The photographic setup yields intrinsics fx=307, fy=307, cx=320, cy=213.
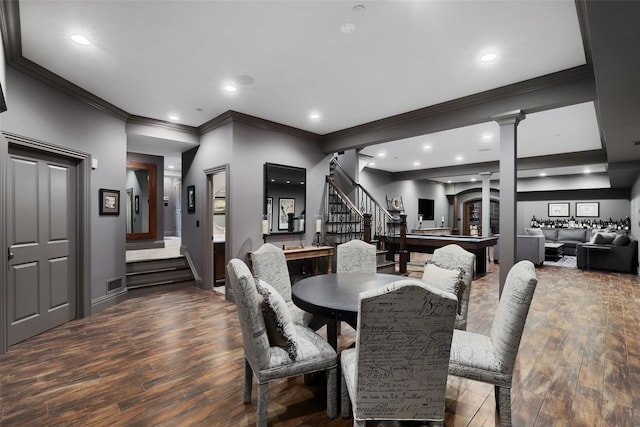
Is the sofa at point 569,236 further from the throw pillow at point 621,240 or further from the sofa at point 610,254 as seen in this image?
the throw pillow at point 621,240

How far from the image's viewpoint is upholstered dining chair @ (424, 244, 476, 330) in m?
2.62

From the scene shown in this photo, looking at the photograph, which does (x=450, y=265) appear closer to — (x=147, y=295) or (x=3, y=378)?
(x=3, y=378)

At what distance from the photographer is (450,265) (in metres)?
2.88

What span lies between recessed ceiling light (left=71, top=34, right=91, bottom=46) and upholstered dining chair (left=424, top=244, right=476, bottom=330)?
3.87 metres

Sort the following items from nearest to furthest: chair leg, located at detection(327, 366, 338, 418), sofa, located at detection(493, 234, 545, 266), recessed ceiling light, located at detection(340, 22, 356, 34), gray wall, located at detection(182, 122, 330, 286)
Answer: chair leg, located at detection(327, 366, 338, 418) < recessed ceiling light, located at detection(340, 22, 356, 34) < gray wall, located at detection(182, 122, 330, 286) < sofa, located at detection(493, 234, 545, 266)

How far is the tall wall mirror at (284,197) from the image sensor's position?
17.2 ft

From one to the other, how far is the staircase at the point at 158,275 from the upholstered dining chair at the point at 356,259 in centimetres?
351

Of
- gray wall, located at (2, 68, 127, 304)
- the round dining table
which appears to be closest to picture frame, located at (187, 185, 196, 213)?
gray wall, located at (2, 68, 127, 304)

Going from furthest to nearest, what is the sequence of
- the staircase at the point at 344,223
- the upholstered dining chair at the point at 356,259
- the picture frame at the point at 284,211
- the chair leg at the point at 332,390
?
the staircase at the point at 344,223 → the picture frame at the point at 284,211 → the upholstered dining chair at the point at 356,259 → the chair leg at the point at 332,390

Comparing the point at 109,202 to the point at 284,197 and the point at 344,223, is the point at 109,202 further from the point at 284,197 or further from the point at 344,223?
the point at 344,223

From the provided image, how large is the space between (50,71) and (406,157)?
24.1 ft

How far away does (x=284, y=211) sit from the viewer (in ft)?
17.9

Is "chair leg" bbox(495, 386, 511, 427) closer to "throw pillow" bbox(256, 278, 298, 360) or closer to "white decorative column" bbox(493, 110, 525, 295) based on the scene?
"throw pillow" bbox(256, 278, 298, 360)

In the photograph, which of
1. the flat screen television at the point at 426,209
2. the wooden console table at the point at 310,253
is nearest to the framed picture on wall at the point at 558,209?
the flat screen television at the point at 426,209
